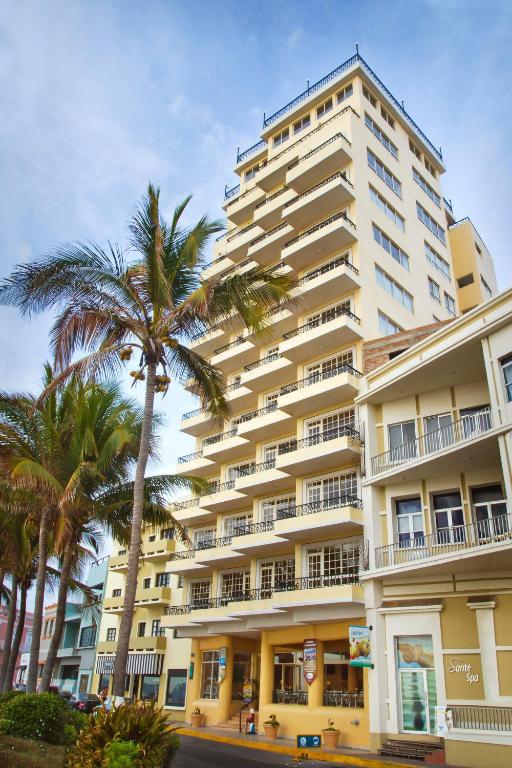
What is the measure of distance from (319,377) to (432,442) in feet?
26.3

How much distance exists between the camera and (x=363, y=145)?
36.8 meters

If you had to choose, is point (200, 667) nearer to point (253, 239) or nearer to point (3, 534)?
point (3, 534)

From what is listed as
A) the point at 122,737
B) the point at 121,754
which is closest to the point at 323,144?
the point at 122,737

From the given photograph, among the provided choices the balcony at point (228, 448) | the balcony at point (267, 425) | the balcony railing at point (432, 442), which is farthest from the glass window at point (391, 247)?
the balcony railing at point (432, 442)

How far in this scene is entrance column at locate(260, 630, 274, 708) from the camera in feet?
94.0

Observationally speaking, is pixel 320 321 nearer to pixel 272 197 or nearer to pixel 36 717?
pixel 272 197

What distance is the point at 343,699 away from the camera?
25.1m

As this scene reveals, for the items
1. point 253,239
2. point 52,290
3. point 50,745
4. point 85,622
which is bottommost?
point 50,745

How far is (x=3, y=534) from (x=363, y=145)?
1113 inches

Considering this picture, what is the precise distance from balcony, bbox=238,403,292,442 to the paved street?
14.5 metres

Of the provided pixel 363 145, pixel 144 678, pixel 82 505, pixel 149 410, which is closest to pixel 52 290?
pixel 149 410

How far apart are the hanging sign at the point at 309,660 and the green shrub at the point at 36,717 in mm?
13738

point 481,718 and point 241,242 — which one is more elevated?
point 241,242

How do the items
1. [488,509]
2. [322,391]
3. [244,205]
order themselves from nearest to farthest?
Result: 1. [488,509]
2. [322,391]
3. [244,205]
